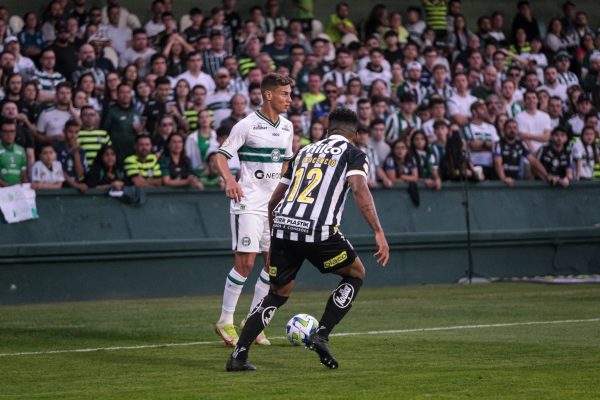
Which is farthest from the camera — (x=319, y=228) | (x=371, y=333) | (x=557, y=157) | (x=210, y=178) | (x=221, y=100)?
(x=557, y=157)

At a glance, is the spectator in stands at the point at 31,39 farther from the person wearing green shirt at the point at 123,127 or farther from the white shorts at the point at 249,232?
the white shorts at the point at 249,232

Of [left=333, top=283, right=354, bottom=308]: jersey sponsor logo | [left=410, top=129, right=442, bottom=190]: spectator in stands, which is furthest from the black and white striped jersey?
[left=410, top=129, right=442, bottom=190]: spectator in stands

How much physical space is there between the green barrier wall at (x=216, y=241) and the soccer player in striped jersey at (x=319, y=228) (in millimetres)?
8943

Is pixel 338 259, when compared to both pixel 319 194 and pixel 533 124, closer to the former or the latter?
pixel 319 194

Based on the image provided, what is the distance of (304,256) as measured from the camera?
10234 mm

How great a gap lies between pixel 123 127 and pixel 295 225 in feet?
33.1

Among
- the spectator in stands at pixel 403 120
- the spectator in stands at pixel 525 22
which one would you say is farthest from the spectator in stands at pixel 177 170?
the spectator in stands at pixel 525 22

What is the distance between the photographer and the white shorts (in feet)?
40.8

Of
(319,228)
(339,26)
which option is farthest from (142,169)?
(319,228)

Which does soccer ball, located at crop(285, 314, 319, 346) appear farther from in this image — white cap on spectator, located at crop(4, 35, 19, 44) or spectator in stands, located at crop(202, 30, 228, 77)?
spectator in stands, located at crop(202, 30, 228, 77)

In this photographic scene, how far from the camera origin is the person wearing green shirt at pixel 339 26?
1006 inches

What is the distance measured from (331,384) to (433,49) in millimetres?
16761

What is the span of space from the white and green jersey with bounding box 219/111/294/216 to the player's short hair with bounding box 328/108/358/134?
85.1 inches

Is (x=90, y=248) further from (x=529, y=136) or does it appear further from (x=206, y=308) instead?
(x=529, y=136)
